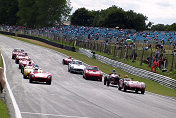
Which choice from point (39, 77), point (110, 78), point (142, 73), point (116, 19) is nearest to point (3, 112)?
point (39, 77)

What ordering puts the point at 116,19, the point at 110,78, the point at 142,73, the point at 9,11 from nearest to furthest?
the point at 110,78, the point at 142,73, the point at 116,19, the point at 9,11

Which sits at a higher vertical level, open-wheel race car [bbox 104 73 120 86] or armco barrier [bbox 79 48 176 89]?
open-wheel race car [bbox 104 73 120 86]

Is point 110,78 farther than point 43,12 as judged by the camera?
No

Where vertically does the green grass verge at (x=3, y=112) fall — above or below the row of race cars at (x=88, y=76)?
above

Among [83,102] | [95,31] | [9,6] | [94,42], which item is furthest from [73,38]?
[9,6]

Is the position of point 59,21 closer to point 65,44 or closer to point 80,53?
point 65,44

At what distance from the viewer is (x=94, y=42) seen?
49750mm

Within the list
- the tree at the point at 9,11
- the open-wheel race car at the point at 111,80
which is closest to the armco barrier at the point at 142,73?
the open-wheel race car at the point at 111,80

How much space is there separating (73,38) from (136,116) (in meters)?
46.2

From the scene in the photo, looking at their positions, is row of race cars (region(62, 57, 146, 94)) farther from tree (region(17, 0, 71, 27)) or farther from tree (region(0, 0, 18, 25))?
tree (region(0, 0, 18, 25))

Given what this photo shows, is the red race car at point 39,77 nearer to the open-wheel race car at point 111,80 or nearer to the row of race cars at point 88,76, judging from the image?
the row of race cars at point 88,76

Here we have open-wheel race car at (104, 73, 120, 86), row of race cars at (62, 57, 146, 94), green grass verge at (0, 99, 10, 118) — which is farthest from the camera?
open-wheel race car at (104, 73, 120, 86)

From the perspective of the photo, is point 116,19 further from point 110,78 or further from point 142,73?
point 110,78

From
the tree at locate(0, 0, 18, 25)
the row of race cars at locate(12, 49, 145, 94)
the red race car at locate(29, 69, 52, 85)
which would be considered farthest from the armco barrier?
the tree at locate(0, 0, 18, 25)
